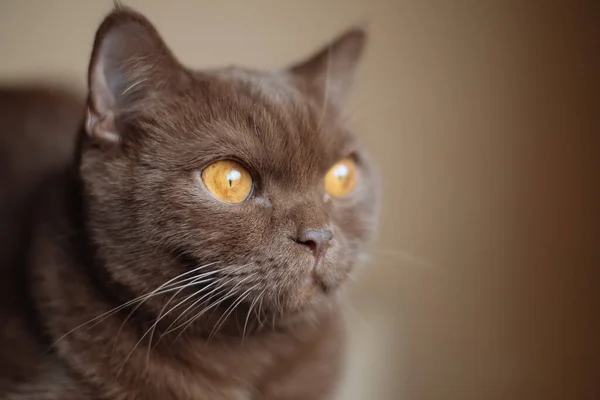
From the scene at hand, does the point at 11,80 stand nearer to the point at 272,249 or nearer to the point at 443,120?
the point at 272,249

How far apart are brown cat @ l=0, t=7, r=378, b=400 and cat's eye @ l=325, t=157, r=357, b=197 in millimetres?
19

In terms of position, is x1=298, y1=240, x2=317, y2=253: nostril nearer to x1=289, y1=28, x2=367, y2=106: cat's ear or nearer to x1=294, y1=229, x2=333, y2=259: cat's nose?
x1=294, y1=229, x2=333, y2=259: cat's nose

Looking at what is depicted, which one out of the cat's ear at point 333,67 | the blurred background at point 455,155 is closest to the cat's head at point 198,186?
the cat's ear at point 333,67

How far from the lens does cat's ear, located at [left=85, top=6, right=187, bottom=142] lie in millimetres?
708

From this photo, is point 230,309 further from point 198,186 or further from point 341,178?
point 341,178

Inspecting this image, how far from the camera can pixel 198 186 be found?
73 cm

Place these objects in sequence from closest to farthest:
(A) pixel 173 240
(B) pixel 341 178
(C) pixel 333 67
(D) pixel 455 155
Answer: (A) pixel 173 240 → (B) pixel 341 178 → (C) pixel 333 67 → (D) pixel 455 155

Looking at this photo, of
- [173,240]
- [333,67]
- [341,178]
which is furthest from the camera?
[333,67]

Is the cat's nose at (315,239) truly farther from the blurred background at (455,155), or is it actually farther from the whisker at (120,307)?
the blurred background at (455,155)

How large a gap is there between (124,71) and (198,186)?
183 mm

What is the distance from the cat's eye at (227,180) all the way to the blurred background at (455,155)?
1.14 ft

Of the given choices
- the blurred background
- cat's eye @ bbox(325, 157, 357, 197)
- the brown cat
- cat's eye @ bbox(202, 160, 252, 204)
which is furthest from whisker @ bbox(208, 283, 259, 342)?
the blurred background

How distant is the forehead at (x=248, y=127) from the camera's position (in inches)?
29.3

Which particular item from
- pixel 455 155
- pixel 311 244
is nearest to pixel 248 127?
pixel 311 244
